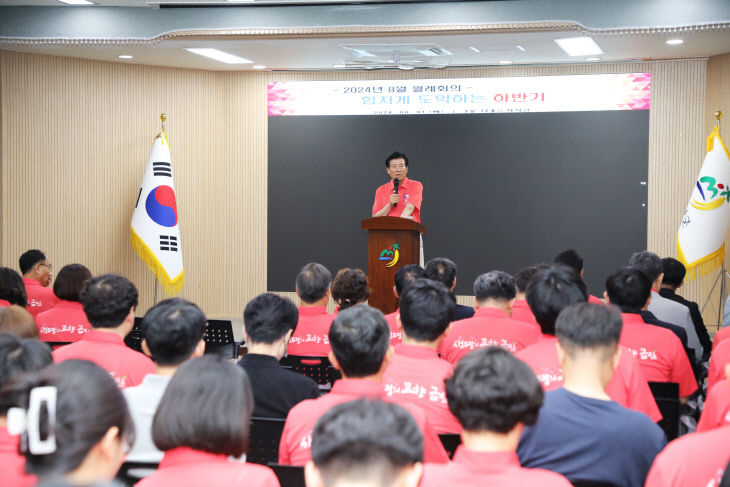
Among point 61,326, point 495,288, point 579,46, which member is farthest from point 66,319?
point 579,46

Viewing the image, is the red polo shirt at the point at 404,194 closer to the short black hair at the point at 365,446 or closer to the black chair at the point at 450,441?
the black chair at the point at 450,441

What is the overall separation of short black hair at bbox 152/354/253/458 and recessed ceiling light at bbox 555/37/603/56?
6677mm

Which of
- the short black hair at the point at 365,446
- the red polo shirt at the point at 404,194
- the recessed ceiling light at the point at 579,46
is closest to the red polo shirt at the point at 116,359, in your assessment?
the short black hair at the point at 365,446

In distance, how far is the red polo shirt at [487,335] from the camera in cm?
379

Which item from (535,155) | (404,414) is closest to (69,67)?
(535,155)

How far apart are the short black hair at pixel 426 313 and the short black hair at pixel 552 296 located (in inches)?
15.5

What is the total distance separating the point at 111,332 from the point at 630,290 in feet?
7.99

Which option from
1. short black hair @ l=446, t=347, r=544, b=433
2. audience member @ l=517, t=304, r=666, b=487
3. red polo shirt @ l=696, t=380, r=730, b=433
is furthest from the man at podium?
short black hair @ l=446, t=347, r=544, b=433

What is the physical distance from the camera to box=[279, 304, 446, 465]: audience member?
7.43 feet

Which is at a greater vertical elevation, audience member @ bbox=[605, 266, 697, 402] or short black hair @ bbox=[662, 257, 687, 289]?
short black hair @ bbox=[662, 257, 687, 289]

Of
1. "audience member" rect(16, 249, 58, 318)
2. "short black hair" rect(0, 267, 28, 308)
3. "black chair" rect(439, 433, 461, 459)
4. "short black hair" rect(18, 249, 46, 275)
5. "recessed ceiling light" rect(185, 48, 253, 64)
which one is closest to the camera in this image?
"black chair" rect(439, 433, 461, 459)

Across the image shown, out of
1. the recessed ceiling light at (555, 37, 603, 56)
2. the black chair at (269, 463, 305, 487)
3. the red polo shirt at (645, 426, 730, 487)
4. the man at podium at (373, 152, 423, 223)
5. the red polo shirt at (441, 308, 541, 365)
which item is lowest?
the black chair at (269, 463, 305, 487)

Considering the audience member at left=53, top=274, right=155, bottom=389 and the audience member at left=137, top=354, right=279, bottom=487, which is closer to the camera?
the audience member at left=137, top=354, right=279, bottom=487

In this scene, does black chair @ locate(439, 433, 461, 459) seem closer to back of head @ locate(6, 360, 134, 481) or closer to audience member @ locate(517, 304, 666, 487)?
audience member @ locate(517, 304, 666, 487)
